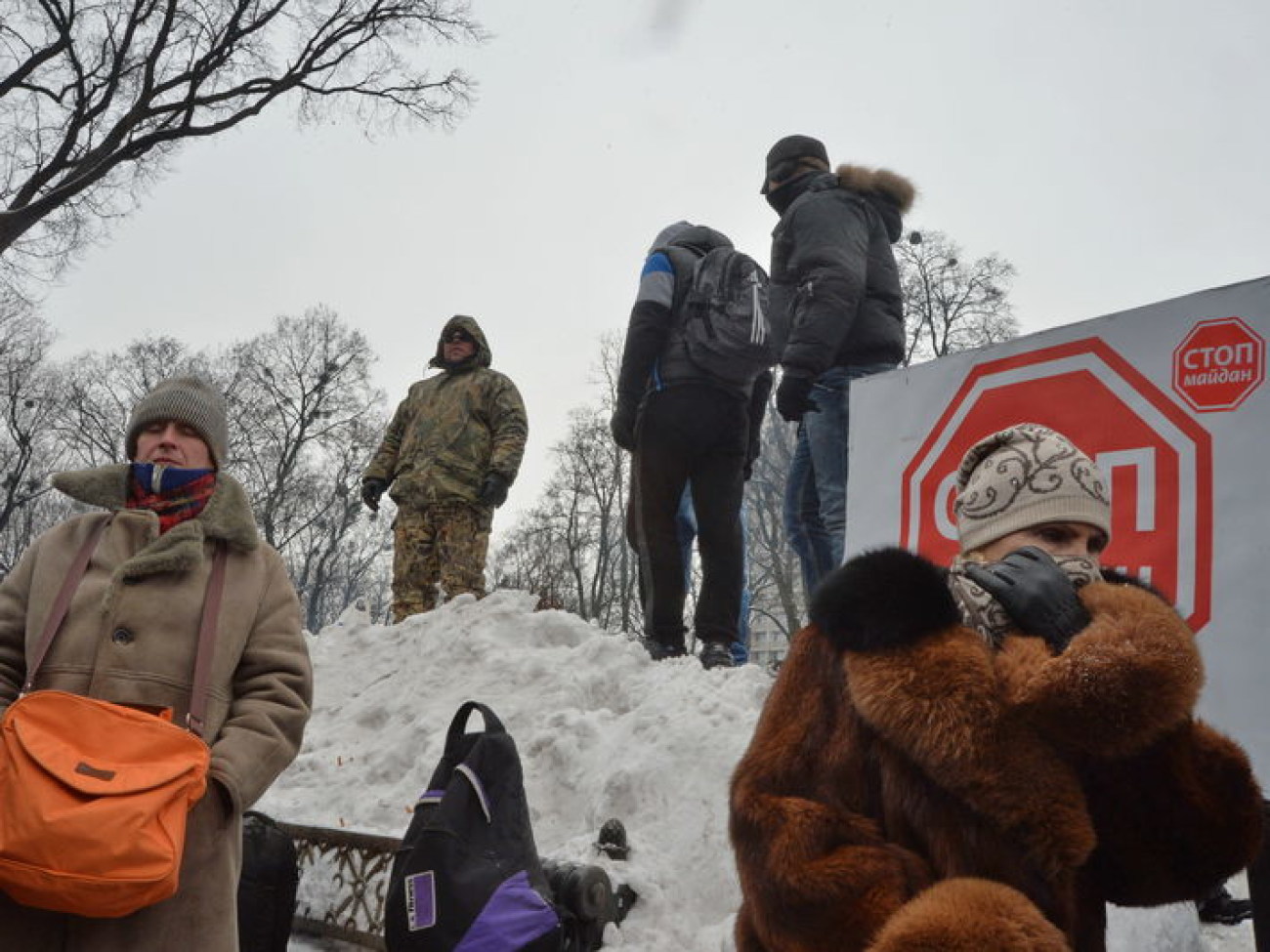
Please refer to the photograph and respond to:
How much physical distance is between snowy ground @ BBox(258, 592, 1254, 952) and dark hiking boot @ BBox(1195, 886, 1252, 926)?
0.04 meters

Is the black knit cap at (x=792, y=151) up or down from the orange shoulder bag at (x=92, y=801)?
up

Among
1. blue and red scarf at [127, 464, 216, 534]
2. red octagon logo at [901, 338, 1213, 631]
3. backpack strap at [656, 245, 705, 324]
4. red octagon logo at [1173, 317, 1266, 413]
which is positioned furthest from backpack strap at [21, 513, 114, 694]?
backpack strap at [656, 245, 705, 324]

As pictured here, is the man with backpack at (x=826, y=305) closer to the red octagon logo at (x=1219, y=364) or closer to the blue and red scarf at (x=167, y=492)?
the red octagon logo at (x=1219, y=364)

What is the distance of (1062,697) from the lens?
158 centimetres

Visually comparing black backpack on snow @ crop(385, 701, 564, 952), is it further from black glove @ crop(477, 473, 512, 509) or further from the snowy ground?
black glove @ crop(477, 473, 512, 509)

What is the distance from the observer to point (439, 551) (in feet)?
23.5

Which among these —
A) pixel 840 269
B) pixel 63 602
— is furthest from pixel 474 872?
pixel 840 269

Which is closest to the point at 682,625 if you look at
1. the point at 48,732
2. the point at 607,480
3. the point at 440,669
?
the point at 440,669

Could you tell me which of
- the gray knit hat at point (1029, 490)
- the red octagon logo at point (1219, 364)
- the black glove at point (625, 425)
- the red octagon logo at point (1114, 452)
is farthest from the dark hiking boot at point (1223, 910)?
the black glove at point (625, 425)

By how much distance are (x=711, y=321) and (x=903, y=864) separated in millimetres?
3950

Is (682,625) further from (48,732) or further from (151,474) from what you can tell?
(48,732)

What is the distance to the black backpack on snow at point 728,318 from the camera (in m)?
5.25

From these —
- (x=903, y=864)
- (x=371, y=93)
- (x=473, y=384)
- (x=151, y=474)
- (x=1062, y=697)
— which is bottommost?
(x=903, y=864)

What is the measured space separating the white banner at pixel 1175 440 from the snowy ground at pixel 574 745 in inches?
31.6
